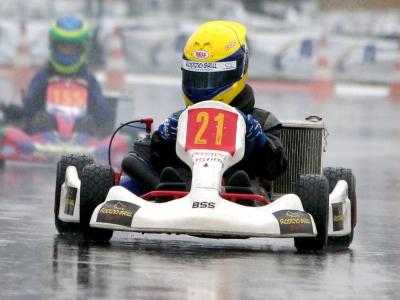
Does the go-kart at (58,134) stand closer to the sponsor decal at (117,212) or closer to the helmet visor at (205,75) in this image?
the helmet visor at (205,75)

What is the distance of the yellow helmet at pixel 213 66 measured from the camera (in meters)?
9.60

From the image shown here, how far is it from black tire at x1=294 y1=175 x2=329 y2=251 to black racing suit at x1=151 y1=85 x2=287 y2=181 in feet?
1.52

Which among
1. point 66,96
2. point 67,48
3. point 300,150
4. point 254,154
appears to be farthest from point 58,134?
point 254,154

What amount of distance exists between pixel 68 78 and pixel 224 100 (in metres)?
7.56

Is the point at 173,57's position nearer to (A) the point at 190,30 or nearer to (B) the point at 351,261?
(A) the point at 190,30

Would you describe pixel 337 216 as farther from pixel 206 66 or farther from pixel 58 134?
pixel 58 134

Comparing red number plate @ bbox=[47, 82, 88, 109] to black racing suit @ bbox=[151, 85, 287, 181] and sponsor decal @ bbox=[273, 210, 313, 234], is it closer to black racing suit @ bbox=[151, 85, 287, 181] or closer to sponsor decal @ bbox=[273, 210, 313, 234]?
black racing suit @ bbox=[151, 85, 287, 181]

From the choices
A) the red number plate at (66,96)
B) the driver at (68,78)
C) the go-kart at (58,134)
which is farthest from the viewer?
the red number plate at (66,96)

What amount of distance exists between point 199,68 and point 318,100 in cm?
1858

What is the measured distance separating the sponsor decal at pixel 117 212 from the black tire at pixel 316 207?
39.0 inches

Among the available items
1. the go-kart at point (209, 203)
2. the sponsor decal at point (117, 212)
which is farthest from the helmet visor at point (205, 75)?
the sponsor decal at point (117, 212)

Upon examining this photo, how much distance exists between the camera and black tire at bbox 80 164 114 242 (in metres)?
8.97

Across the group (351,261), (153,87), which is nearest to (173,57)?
(153,87)

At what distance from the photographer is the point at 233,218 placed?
845 cm
